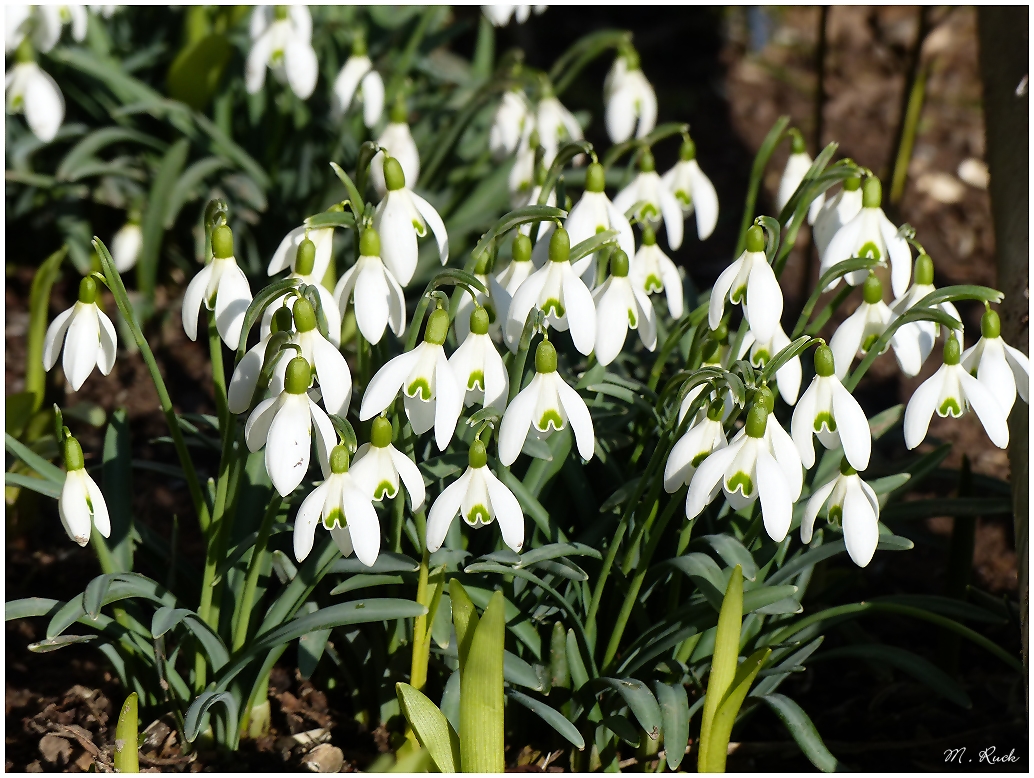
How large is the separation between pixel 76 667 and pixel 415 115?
2420 mm

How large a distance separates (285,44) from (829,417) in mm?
1661

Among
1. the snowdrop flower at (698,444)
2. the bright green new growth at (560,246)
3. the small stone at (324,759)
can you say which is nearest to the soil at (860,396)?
the small stone at (324,759)

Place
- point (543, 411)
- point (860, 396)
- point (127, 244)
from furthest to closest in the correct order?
point (860, 396) < point (127, 244) < point (543, 411)

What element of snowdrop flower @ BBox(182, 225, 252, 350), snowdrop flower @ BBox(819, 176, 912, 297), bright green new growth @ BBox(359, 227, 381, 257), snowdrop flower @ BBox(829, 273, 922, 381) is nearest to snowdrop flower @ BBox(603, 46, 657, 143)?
snowdrop flower @ BBox(819, 176, 912, 297)

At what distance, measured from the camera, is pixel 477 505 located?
145 centimetres

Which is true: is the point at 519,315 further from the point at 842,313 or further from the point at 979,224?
the point at 979,224

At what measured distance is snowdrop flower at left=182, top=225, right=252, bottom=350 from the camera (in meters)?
1.51

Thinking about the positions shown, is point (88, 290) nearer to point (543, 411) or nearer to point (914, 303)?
point (543, 411)

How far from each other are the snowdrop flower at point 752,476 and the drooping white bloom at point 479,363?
0.29 m

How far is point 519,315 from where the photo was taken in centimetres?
152

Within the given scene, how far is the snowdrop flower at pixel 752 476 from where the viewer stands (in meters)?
1.35

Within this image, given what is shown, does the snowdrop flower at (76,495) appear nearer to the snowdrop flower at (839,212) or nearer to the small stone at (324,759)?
the small stone at (324,759)

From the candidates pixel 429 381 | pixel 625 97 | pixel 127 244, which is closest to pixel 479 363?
pixel 429 381

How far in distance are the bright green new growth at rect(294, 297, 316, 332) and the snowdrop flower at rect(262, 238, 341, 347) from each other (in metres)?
0.10
